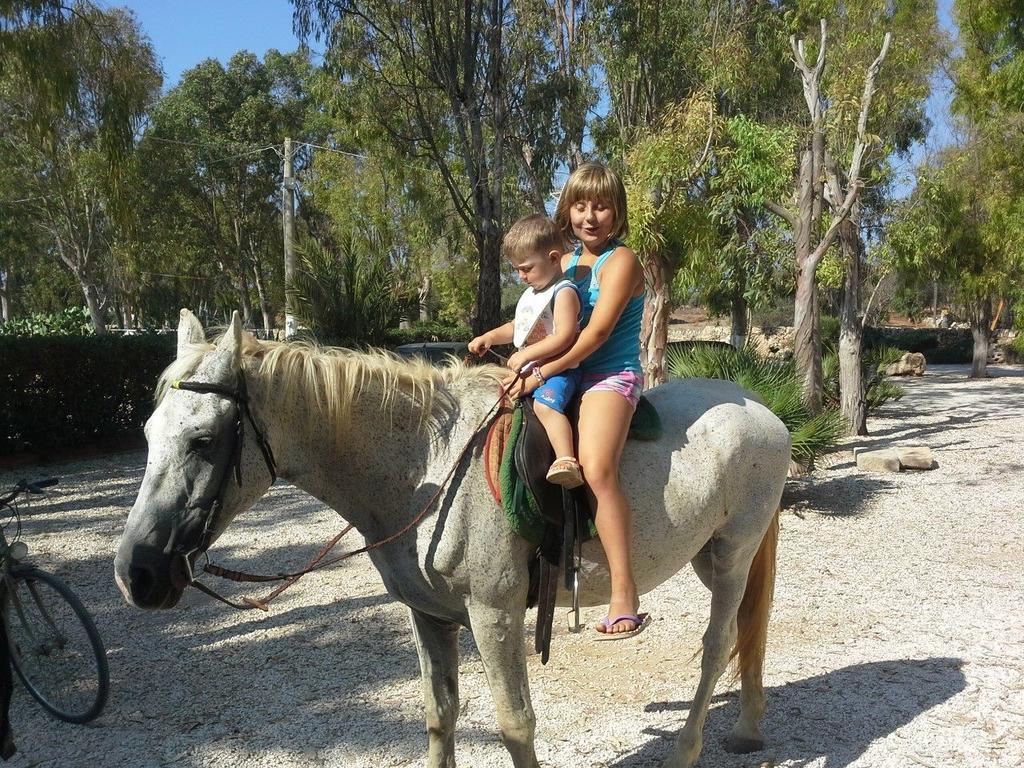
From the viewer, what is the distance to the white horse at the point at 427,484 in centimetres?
200

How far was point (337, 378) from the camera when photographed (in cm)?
226

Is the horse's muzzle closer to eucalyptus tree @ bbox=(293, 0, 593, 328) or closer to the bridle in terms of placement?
the bridle

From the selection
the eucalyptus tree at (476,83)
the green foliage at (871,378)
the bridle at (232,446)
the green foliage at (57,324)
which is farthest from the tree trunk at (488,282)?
the green foliage at (57,324)

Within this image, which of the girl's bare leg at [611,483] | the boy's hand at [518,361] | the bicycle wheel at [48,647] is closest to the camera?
the girl's bare leg at [611,483]

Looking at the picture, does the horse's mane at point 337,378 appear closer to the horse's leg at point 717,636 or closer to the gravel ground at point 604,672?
the horse's leg at point 717,636

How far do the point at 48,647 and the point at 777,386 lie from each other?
663cm

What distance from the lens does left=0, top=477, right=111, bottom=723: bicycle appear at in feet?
12.5

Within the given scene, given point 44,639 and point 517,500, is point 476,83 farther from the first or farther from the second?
point 517,500

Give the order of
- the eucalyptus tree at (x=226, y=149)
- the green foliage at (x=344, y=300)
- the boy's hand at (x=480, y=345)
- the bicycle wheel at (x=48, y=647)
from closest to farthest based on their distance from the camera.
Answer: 1. the boy's hand at (x=480, y=345)
2. the bicycle wheel at (x=48, y=647)
3. the green foliage at (x=344, y=300)
4. the eucalyptus tree at (x=226, y=149)

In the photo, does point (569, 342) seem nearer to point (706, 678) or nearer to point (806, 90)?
point (706, 678)

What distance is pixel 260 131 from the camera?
3183 centimetres

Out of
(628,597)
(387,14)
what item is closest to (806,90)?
(387,14)

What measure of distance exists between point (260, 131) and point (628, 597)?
110 ft

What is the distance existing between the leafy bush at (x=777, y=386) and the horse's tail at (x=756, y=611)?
3787 millimetres
